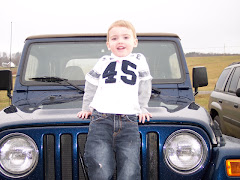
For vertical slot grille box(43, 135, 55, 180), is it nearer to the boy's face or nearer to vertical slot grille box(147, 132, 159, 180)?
vertical slot grille box(147, 132, 159, 180)

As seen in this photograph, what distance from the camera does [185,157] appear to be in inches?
76.8

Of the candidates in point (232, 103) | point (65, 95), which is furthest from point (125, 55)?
point (232, 103)

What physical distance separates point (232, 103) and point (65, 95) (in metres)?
3.64

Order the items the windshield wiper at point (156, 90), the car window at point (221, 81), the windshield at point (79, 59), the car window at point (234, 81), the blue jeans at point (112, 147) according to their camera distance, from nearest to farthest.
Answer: the blue jeans at point (112, 147)
the windshield wiper at point (156, 90)
the windshield at point (79, 59)
the car window at point (234, 81)
the car window at point (221, 81)

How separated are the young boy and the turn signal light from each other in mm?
530

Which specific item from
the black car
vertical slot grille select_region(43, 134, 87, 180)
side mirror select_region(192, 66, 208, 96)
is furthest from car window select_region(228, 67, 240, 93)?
vertical slot grille select_region(43, 134, 87, 180)

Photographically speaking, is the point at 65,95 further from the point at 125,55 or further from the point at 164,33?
the point at 164,33

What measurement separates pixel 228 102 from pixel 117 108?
4.29 m

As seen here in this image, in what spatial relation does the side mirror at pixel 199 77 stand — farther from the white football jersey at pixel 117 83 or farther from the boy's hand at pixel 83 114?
the boy's hand at pixel 83 114

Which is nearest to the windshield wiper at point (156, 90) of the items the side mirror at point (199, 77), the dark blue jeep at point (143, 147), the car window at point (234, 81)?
the side mirror at point (199, 77)

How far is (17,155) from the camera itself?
1.93m

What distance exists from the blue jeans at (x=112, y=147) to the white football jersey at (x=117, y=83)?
0.20 ft

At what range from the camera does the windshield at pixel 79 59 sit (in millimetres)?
3125

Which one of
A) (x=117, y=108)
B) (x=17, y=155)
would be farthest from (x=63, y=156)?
(x=117, y=108)
